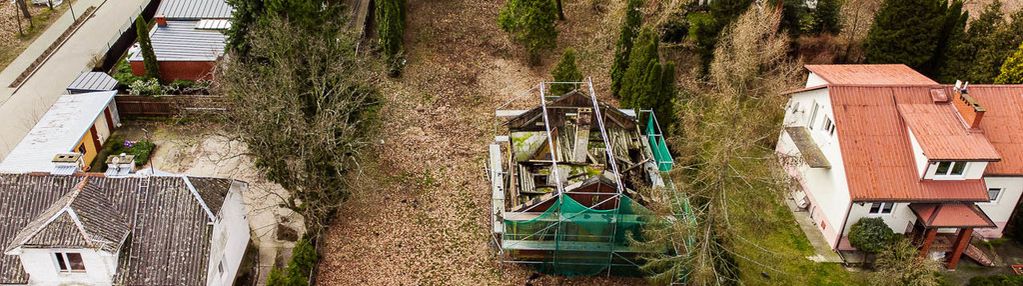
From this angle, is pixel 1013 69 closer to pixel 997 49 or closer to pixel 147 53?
pixel 997 49

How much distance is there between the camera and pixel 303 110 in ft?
96.3

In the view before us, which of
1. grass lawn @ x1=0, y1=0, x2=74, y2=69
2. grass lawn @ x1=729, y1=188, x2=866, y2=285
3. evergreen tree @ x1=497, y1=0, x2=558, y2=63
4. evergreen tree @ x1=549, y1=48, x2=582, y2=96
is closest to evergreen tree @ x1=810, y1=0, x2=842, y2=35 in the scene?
evergreen tree @ x1=549, y1=48, x2=582, y2=96

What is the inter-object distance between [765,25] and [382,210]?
60.1 feet

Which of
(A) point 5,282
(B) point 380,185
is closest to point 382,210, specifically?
(B) point 380,185

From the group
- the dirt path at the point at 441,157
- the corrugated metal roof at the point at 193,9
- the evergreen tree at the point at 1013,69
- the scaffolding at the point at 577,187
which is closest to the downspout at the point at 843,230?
the scaffolding at the point at 577,187

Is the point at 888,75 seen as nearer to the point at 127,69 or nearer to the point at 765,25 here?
the point at 765,25

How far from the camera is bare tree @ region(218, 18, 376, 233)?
2602 centimetres

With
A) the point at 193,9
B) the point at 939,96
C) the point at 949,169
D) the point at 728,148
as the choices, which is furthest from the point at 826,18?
→ the point at 193,9

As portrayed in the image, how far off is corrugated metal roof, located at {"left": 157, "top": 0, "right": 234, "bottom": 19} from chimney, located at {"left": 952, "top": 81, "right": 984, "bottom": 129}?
111 ft

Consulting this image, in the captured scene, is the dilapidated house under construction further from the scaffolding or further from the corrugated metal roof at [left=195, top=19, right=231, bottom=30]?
the corrugated metal roof at [left=195, top=19, right=231, bottom=30]

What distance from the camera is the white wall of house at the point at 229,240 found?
2430cm

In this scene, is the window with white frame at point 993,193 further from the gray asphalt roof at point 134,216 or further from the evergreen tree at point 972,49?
the gray asphalt roof at point 134,216

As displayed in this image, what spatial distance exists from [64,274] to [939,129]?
2944cm

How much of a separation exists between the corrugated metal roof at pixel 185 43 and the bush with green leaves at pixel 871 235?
28517 millimetres
